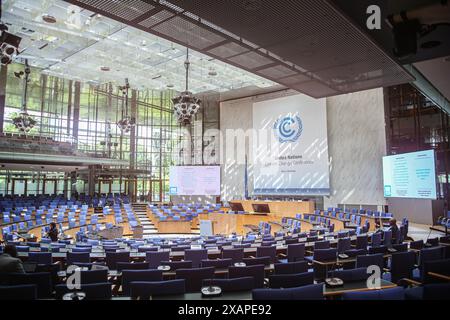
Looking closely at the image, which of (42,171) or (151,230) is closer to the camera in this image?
(151,230)

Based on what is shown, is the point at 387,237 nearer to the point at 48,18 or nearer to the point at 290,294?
the point at 290,294

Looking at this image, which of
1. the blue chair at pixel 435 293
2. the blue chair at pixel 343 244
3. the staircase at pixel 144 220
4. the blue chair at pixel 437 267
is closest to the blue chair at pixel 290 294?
the blue chair at pixel 435 293

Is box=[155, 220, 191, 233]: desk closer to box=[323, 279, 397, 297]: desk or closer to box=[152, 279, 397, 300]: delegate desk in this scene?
box=[152, 279, 397, 300]: delegate desk

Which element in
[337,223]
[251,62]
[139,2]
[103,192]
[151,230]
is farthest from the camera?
[103,192]

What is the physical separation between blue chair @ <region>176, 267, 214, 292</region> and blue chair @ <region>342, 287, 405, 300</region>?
2.33 meters

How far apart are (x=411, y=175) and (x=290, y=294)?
1134 cm

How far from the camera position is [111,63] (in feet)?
64.6

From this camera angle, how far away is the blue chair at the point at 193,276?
179 inches

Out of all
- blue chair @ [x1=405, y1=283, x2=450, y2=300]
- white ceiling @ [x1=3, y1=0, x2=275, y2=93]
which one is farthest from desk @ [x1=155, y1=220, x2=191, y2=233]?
blue chair @ [x1=405, y1=283, x2=450, y2=300]

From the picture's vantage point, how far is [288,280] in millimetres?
3709

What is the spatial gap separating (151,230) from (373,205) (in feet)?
42.8

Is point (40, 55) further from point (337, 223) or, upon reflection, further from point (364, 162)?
point (364, 162)

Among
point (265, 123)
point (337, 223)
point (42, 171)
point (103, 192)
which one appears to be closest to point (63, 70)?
point (42, 171)

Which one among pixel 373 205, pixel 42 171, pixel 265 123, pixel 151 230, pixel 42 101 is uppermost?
pixel 42 101
